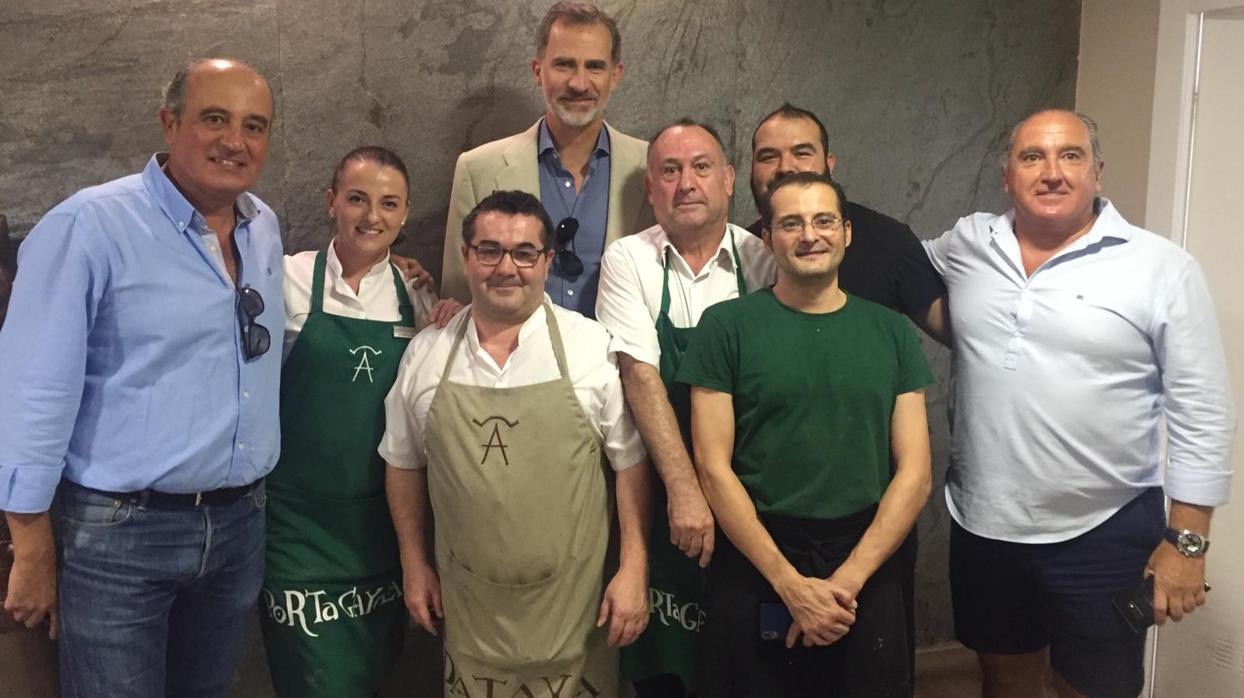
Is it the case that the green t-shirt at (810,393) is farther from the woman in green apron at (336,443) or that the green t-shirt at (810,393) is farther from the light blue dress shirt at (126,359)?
A: the light blue dress shirt at (126,359)

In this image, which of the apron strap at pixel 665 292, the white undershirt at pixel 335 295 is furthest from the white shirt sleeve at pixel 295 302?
the apron strap at pixel 665 292

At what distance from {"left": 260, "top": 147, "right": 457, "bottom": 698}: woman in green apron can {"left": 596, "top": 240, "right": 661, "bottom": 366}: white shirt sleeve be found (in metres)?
0.36

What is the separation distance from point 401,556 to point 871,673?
105 cm

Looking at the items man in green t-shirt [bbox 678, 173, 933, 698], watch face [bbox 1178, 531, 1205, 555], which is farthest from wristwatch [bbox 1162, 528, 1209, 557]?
man in green t-shirt [bbox 678, 173, 933, 698]

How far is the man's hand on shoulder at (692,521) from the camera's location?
1.95 metres

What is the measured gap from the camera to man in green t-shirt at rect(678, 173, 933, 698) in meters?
1.86

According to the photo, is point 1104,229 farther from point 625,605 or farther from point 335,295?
point 335,295

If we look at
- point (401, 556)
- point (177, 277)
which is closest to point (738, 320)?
point (401, 556)

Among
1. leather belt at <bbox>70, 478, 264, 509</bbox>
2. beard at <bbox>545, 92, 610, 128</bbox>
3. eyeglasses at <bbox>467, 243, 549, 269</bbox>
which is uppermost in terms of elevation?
beard at <bbox>545, 92, 610, 128</bbox>

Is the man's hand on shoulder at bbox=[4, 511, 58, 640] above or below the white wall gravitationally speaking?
below

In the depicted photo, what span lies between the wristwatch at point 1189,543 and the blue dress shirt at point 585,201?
1.39 meters

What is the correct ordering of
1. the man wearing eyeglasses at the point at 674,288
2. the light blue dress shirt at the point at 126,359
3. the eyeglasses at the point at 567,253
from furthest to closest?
the eyeglasses at the point at 567,253 < the man wearing eyeglasses at the point at 674,288 < the light blue dress shirt at the point at 126,359

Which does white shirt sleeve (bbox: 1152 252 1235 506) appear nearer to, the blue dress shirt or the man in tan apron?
the man in tan apron

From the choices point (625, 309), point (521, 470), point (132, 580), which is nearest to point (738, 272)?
point (625, 309)
